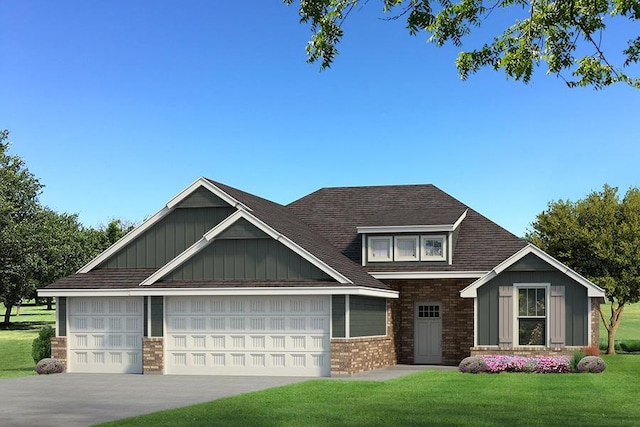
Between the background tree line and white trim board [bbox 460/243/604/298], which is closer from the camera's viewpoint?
white trim board [bbox 460/243/604/298]

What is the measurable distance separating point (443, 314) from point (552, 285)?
4.86 m

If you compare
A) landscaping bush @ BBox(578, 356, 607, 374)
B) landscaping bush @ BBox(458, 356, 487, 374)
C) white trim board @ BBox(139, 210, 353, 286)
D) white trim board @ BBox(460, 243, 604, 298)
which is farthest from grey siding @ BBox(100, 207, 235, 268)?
landscaping bush @ BBox(578, 356, 607, 374)

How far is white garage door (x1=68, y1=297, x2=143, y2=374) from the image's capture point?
98.5 ft

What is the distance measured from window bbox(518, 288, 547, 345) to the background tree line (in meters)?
36.9

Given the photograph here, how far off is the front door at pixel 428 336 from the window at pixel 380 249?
8.65 feet

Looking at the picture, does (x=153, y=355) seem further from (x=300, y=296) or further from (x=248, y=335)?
(x=300, y=296)

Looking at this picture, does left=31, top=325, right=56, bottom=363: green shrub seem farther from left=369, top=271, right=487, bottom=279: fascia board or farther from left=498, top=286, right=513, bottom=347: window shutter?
left=498, top=286, right=513, bottom=347: window shutter

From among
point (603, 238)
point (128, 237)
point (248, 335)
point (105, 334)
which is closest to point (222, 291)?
point (248, 335)

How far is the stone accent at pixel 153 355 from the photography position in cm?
2919

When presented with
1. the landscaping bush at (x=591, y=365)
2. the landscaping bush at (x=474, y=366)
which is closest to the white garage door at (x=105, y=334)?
the landscaping bush at (x=474, y=366)

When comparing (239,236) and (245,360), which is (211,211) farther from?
(245,360)

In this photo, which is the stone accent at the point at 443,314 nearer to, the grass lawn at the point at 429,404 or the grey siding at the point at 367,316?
the grey siding at the point at 367,316

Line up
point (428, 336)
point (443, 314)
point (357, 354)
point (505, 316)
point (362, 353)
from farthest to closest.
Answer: point (428, 336), point (443, 314), point (505, 316), point (362, 353), point (357, 354)

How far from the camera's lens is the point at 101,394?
2219 cm
